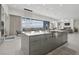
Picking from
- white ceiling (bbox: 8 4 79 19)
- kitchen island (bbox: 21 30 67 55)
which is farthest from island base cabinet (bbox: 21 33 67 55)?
white ceiling (bbox: 8 4 79 19)

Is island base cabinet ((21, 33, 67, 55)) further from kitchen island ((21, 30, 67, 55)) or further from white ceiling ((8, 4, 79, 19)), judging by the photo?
white ceiling ((8, 4, 79, 19))

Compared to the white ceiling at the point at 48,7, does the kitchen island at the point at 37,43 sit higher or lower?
Answer: lower

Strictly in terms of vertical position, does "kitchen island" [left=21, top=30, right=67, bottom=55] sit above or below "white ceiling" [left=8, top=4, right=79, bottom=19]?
below

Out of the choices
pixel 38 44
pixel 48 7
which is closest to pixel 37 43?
pixel 38 44

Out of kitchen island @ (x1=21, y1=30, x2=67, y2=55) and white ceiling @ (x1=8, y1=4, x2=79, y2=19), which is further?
white ceiling @ (x1=8, y1=4, x2=79, y2=19)

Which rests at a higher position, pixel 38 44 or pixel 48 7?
pixel 48 7

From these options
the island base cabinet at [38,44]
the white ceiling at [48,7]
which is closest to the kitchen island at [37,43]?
the island base cabinet at [38,44]

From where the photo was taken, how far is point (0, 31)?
5148 millimetres

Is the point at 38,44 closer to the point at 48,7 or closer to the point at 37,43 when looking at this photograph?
the point at 37,43

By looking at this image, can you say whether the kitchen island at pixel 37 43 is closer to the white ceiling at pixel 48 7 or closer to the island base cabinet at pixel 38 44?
the island base cabinet at pixel 38 44
